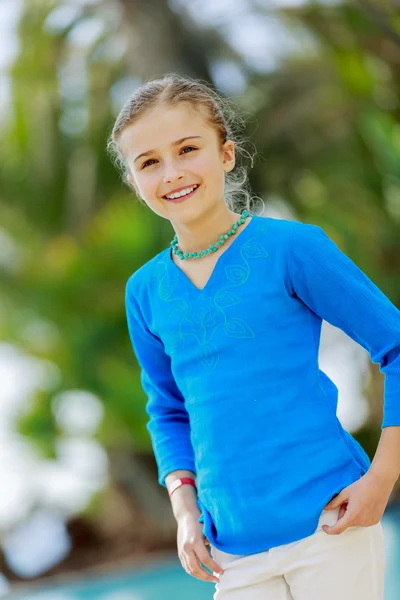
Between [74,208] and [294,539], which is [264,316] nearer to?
[294,539]

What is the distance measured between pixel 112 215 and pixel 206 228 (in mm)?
5391

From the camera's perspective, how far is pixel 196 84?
163cm

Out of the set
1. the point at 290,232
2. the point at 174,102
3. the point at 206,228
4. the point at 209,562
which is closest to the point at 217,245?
the point at 206,228

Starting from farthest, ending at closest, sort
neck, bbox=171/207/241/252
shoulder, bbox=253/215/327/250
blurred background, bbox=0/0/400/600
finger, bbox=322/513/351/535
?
blurred background, bbox=0/0/400/600 < neck, bbox=171/207/241/252 < shoulder, bbox=253/215/327/250 < finger, bbox=322/513/351/535

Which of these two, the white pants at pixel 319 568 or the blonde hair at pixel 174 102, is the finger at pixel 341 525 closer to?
the white pants at pixel 319 568

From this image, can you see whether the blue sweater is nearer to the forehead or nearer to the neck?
the neck

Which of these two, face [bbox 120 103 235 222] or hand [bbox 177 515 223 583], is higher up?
face [bbox 120 103 235 222]

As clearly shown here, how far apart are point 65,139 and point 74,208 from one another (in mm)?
582

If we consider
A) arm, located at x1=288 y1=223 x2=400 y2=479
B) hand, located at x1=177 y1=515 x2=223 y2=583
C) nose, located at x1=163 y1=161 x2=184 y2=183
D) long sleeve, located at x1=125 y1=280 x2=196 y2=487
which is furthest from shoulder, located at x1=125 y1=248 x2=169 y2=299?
hand, located at x1=177 y1=515 x2=223 y2=583

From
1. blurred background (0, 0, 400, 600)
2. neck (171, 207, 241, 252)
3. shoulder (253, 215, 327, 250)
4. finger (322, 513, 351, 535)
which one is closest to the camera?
finger (322, 513, 351, 535)

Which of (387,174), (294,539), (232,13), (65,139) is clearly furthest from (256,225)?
(65,139)

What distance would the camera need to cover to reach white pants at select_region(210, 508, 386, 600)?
1.39m

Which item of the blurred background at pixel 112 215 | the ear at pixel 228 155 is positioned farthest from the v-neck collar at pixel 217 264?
the blurred background at pixel 112 215

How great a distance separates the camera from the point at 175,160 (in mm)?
1514
